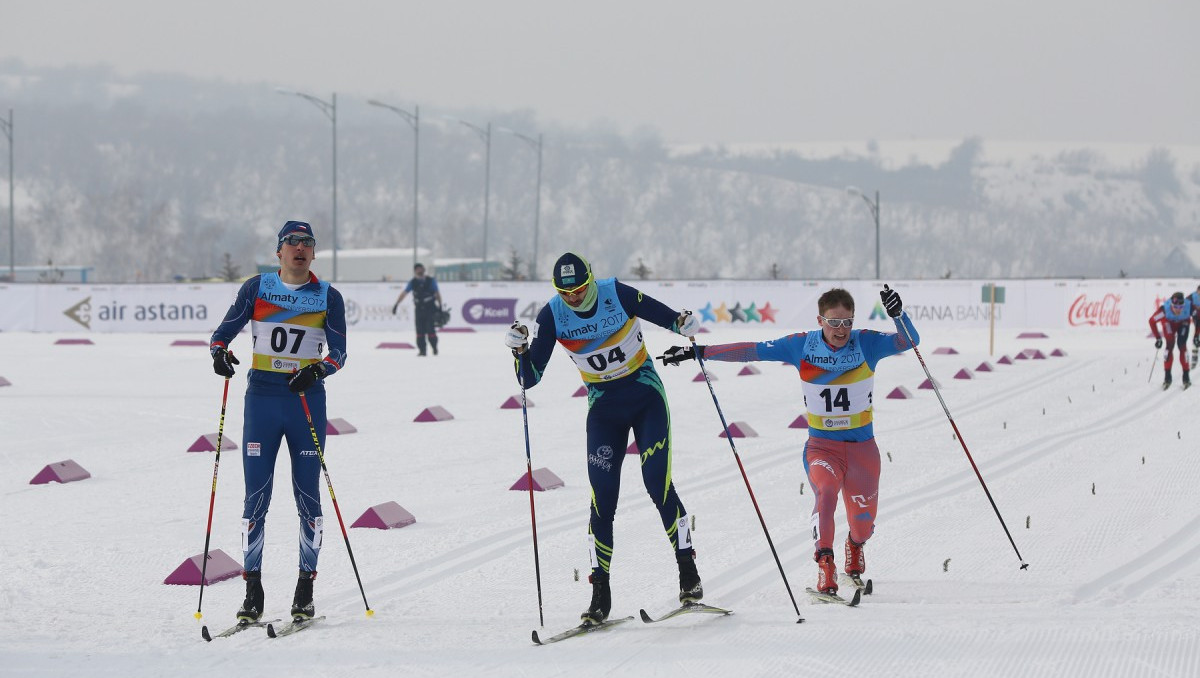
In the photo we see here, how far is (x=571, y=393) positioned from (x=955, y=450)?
7334 mm

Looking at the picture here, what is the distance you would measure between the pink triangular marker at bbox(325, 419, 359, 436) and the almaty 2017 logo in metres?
20.7

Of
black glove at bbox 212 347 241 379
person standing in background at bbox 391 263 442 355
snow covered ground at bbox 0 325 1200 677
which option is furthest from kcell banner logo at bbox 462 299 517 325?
black glove at bbox 212 347 241 379

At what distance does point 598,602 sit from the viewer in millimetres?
6027

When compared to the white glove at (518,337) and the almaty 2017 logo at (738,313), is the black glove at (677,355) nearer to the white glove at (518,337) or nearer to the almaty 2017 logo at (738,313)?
the white glove at (518,337)

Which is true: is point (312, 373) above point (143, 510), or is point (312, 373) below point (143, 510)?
above

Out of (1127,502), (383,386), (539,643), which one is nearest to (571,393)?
(383,386)

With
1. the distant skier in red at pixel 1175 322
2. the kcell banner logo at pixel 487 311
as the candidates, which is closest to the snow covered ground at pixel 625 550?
the distant skier in red at pixel 1175 322

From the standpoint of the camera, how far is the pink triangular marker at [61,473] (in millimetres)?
10555

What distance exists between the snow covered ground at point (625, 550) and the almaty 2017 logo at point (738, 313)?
17.8 metres

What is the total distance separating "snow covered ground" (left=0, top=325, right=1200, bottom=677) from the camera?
5406mm

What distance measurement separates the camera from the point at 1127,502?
9.16m

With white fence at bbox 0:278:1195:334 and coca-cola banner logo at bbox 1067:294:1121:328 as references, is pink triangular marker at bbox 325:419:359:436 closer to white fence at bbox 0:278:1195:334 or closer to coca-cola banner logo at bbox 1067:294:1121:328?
white fence at bbox 0:278:1195:334

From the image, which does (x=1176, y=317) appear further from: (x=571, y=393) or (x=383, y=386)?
(x=383, y=386)

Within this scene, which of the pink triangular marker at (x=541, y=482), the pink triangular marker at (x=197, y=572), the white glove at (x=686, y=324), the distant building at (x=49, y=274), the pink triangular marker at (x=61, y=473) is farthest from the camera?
the distant building at (x=49, y=274)
